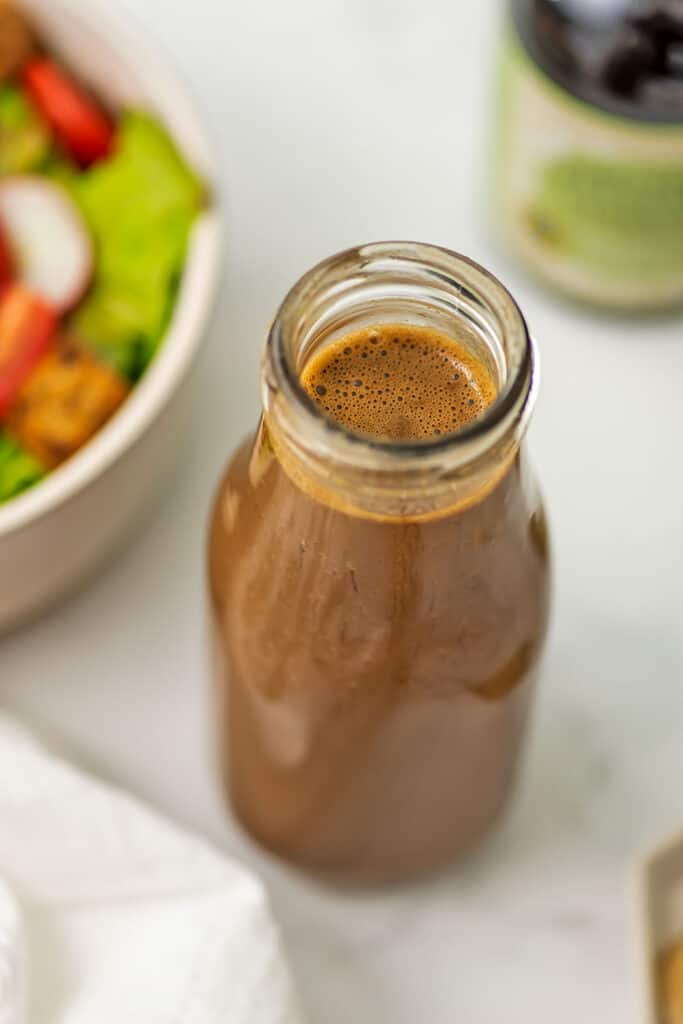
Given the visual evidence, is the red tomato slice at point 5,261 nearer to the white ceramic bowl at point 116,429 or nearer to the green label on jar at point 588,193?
the white ceramic bowl at point 116,429

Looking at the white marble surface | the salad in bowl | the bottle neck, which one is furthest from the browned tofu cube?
the bottle neck

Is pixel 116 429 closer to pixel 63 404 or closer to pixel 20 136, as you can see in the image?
pixel 63 404

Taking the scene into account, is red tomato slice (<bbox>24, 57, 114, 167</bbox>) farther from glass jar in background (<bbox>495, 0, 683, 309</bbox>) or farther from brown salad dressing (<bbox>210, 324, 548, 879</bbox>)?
brown salad dressing (<bbox>210, 324, 548, 879</bbox>)

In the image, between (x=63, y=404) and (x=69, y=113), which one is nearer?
(x=63, y=404)

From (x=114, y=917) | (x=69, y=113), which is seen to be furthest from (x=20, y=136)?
(x=114, y=917)

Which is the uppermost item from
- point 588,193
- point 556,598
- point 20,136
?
point 20,136

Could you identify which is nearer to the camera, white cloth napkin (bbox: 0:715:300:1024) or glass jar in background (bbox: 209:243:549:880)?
glass jar in background (bbox: 209:243:549:880)
